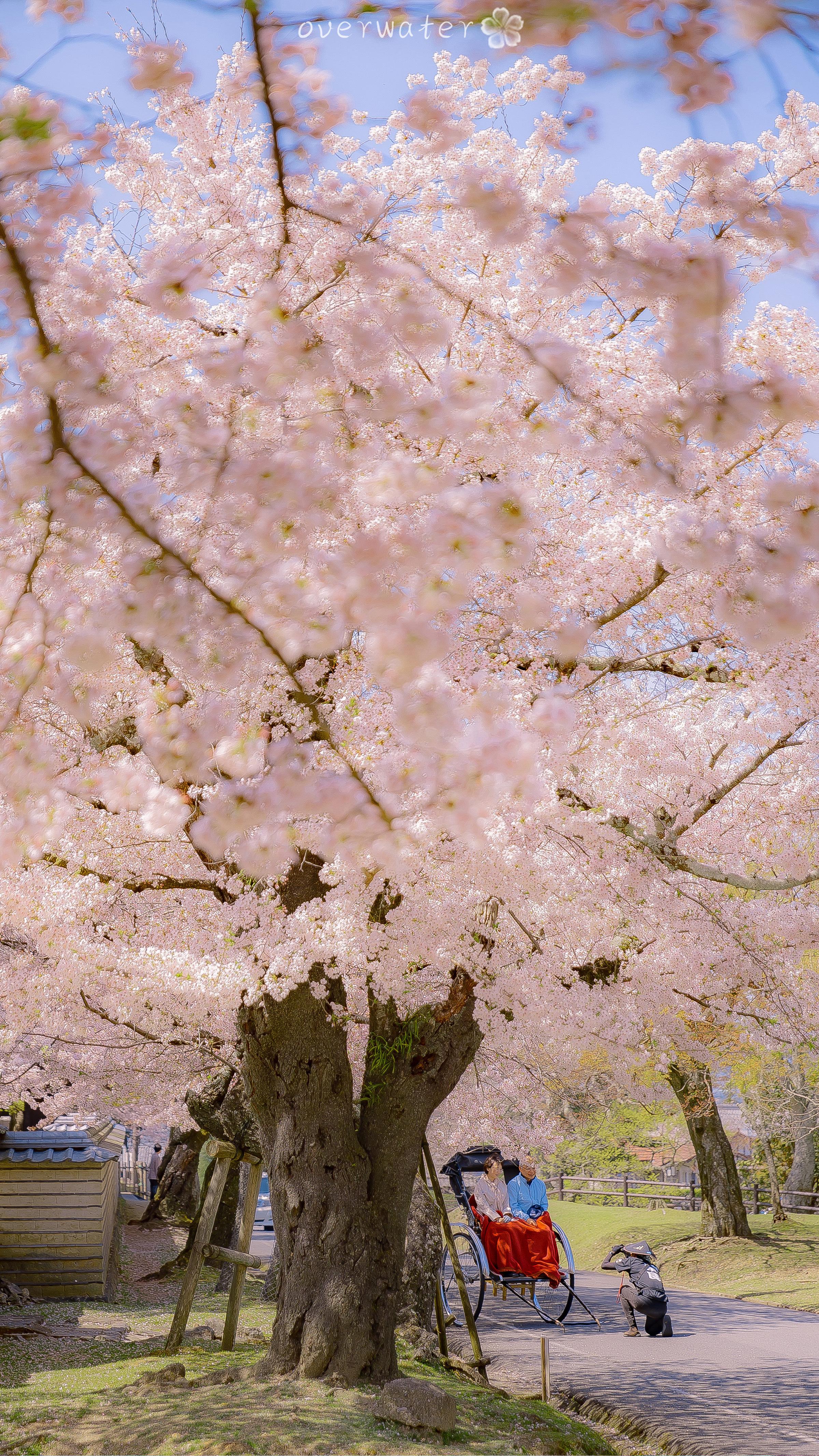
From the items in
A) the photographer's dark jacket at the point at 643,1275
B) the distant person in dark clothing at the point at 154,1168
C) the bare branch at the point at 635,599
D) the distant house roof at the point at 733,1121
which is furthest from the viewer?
the distant house roof at the point at 733,1121

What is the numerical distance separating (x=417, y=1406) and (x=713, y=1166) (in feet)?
48.9

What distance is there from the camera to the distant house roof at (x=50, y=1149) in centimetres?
1330

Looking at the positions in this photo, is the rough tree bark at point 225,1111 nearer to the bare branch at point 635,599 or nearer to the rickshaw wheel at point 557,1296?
the rickshaw wheel at point 557,1296

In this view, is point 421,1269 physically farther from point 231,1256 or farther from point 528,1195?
point 231,1256

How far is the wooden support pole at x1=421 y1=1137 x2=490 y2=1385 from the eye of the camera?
9344 millimetres

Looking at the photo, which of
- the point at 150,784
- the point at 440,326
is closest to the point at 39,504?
the point at 440,326

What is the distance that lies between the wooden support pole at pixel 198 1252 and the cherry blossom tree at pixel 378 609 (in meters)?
1.36

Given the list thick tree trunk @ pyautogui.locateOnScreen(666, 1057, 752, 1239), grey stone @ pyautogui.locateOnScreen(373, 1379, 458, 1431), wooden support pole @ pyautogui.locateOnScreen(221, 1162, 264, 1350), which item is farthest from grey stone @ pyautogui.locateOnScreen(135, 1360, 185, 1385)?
thick tree trunk @ pyautogui.locateOnScreen(666, 1057, 752, 1239)

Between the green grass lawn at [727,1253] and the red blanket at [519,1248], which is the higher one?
the red blanket at [519,1248]

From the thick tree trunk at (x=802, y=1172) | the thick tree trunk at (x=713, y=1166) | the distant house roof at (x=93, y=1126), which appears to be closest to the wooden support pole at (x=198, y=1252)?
the distant house roof at (x=93, y=1126)

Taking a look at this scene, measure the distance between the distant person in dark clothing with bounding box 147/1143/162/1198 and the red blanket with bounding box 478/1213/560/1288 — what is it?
22.7 meters

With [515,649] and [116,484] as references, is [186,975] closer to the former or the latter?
[515,649]

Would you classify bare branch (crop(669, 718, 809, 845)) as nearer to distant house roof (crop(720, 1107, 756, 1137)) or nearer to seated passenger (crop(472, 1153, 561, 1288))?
seated passenger (crop(472, 1153, 561, 1288))

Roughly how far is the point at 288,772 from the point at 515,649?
3341 millimetres
